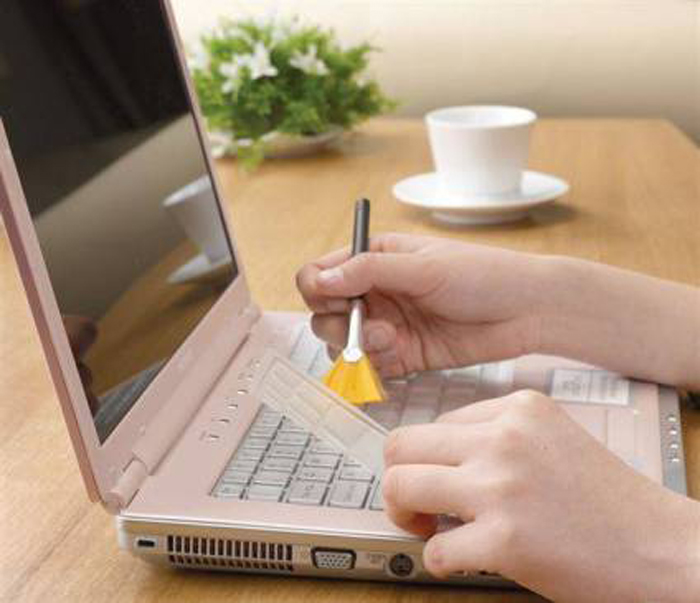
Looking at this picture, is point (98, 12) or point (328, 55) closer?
point (98, 12)

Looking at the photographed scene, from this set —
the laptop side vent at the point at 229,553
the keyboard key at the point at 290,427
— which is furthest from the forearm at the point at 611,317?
the laptop side vent at the point at 229,553

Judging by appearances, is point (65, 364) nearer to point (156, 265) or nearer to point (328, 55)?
point (156, 265)

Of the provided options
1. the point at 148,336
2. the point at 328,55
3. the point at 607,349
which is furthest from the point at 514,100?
the point at 148,336

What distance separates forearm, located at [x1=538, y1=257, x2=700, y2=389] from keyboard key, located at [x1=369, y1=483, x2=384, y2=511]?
27cm

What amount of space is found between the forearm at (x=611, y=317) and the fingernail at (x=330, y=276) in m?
0.16

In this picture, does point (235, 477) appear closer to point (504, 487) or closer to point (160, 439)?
point (160, 439)

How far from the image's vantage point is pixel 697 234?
1316 mm

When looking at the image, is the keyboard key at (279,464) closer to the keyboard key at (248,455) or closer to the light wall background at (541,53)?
the keyboard key at (248,455)

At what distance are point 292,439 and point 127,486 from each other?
0.39ft

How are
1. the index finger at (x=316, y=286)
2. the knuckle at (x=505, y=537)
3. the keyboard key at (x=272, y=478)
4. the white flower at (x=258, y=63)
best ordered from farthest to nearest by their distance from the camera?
1. the white flower at (x=258, y=63)
2. the index finger at (x=316, y=286)
3. the keyboard key at (x=272, y=478)
4. the knuckle at (x=505, y=537)

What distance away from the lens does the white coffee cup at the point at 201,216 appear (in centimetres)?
91

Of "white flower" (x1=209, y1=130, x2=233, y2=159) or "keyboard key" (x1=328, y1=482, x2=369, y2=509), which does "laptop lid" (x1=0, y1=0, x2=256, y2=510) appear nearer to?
"keyboard key" (x1=328, y1=482, x2=369, y2=509)

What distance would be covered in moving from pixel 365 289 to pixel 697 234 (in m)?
0.55

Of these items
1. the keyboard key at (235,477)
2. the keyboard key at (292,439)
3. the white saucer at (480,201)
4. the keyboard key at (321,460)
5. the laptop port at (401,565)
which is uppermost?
the keyboard key at (235,477)
